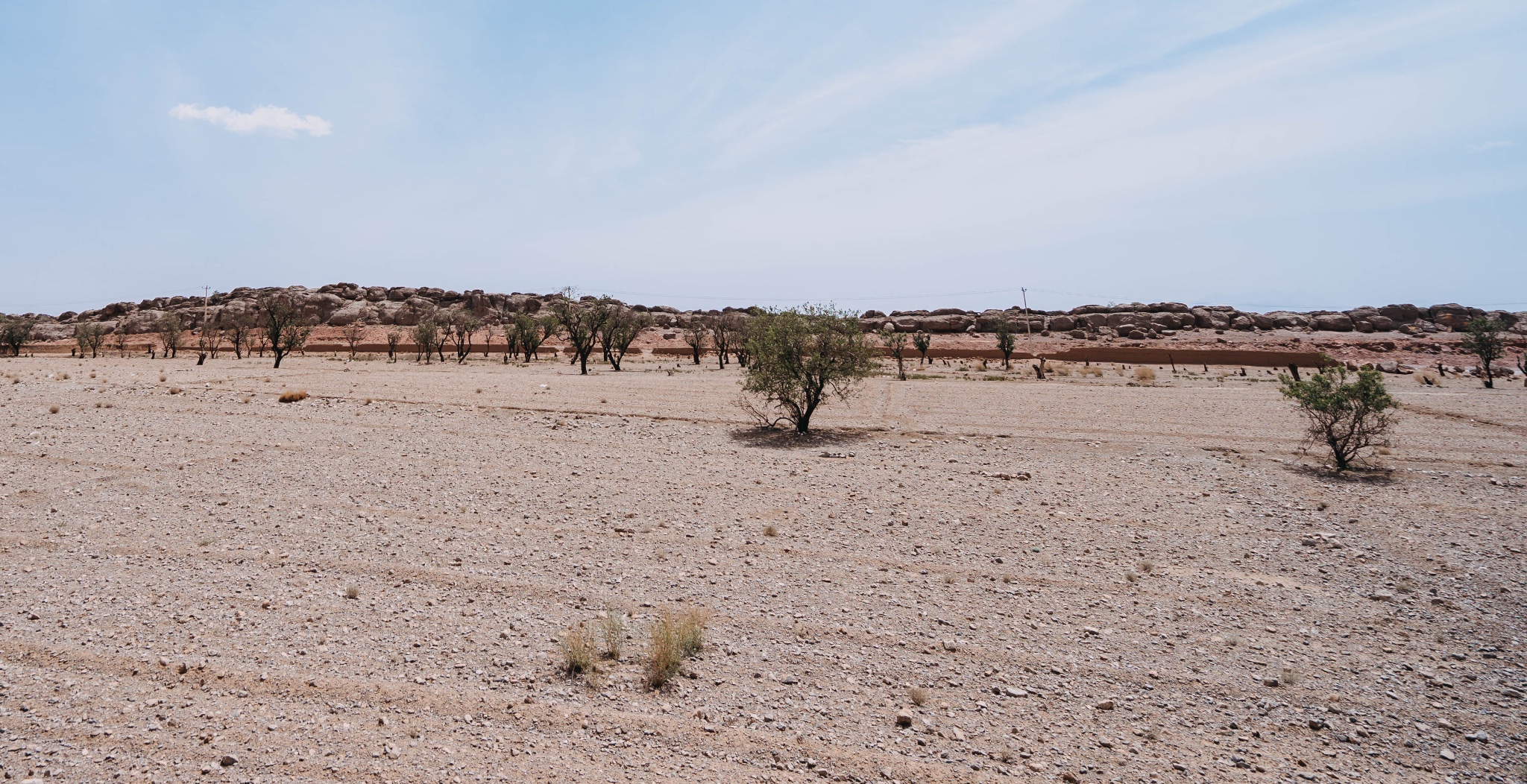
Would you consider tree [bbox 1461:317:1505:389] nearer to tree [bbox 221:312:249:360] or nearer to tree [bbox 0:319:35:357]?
tree [bbox 221:312:249:360]

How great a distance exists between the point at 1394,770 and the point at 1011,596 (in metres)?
3.35

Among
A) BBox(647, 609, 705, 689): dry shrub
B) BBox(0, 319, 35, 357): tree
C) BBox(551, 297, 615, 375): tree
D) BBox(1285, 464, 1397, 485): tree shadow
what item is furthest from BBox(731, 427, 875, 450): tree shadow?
BBox(0, 319, 35, 357): tree

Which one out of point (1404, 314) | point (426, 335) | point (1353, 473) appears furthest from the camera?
point (1404, 314)

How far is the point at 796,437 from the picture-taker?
60.3 ft

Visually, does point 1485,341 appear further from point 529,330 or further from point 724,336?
point 529,330

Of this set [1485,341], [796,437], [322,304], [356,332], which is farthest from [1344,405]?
[322,304]

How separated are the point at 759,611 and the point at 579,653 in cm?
200

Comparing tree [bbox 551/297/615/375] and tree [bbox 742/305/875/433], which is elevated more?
tree [bbox 551/297/615/375]

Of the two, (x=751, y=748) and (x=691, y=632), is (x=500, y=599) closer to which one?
(x=691, y=632)

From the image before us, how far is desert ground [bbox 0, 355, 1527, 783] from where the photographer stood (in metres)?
5.04

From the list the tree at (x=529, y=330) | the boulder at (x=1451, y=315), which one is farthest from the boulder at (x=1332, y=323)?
the tree at (x=529, y=330)

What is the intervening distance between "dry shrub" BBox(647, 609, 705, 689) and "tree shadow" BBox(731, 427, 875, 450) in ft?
32.5

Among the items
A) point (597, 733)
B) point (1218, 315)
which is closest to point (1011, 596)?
point (597, 733)

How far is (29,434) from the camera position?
15.6 m
